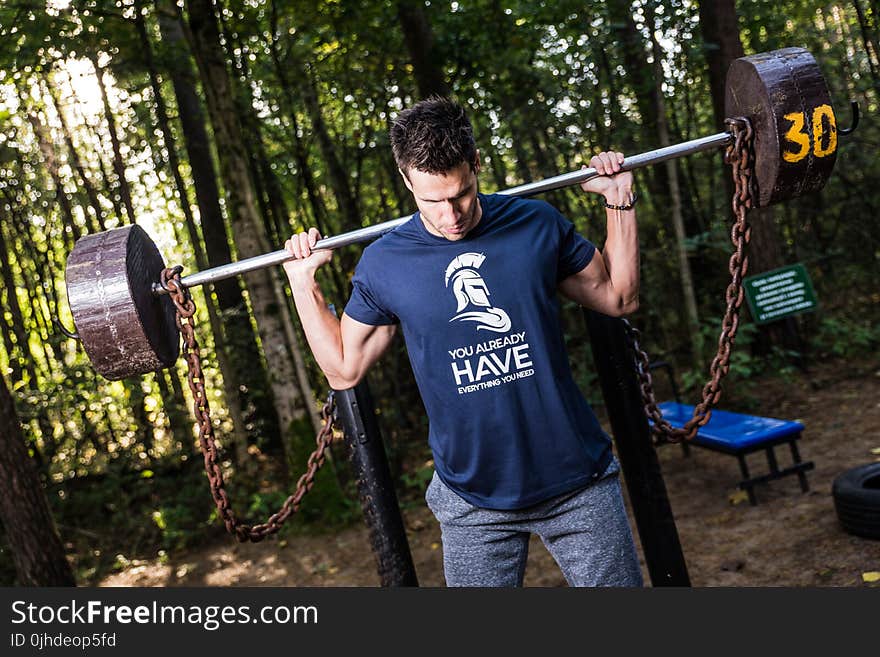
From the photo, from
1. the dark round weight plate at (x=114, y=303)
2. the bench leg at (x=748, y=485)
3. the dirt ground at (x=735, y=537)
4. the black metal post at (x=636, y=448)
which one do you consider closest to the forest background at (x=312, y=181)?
the dirt ground at (x=735, y=537)

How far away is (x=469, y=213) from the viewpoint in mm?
2369

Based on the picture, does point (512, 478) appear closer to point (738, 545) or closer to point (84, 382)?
point (738, 545)

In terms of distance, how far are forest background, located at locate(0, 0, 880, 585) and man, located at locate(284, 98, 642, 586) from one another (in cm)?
472

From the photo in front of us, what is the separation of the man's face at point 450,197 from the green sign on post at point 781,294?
17.2ft

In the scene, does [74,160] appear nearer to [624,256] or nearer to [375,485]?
[375,485]

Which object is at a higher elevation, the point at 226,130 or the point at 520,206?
the point at 226,130

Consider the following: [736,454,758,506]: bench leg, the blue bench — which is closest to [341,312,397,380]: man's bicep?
the blue bench

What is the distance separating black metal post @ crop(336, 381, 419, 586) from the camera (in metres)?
3.31

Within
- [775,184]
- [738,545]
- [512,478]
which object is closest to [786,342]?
[738,545]

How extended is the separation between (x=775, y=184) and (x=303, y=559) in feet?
18.1

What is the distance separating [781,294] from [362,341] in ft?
17.7

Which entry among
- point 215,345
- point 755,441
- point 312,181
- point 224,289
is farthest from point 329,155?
point 755,441

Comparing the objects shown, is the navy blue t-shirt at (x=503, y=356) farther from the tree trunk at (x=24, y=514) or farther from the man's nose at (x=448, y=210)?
the tree trunk at (x=24, y=514)

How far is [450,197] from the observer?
2.30 meters
